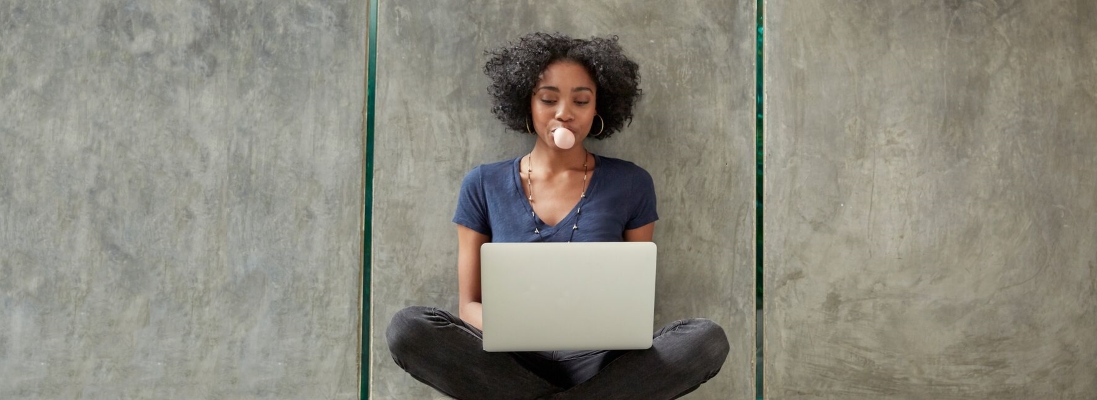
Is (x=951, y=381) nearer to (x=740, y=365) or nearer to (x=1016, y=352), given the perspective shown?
(x=1016, y=352)

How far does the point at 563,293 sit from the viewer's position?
5.18 feet

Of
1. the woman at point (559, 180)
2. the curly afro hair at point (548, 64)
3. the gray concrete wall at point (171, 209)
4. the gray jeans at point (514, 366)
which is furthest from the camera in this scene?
the gray concrete wall at point (171, 209)

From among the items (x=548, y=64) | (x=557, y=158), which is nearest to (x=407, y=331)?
(x=557, y=158)

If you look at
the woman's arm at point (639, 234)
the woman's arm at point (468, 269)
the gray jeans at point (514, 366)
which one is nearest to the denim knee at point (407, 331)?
the gray jeans at point (514, 366)

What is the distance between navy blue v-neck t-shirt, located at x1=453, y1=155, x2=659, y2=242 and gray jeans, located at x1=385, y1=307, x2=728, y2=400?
1.20 ft

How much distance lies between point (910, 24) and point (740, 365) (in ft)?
3.37

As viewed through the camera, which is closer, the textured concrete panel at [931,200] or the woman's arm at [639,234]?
the woman's arm at [639,234]

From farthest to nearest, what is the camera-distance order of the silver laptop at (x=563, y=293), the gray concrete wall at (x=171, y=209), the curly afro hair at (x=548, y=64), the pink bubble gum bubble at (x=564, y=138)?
the gray concrete wall at (x=171, y=209)
the curly afro hair at (x=548, y=64)
the pink bubble gum bubble at (x=564, y=138)
the silver laptop at (x=563, y=293)

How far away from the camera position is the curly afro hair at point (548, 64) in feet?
6.91

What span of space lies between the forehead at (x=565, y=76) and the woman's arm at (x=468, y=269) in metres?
0.41

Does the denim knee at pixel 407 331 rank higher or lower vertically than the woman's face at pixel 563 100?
lower

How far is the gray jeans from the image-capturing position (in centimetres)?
172

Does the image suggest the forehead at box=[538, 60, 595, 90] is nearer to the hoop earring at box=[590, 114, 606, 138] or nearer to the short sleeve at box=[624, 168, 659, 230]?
the hoop earring at box=[590, 114, 606, 138]

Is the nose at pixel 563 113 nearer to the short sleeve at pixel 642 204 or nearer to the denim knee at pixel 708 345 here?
the short sleeve at pixel 642 204
